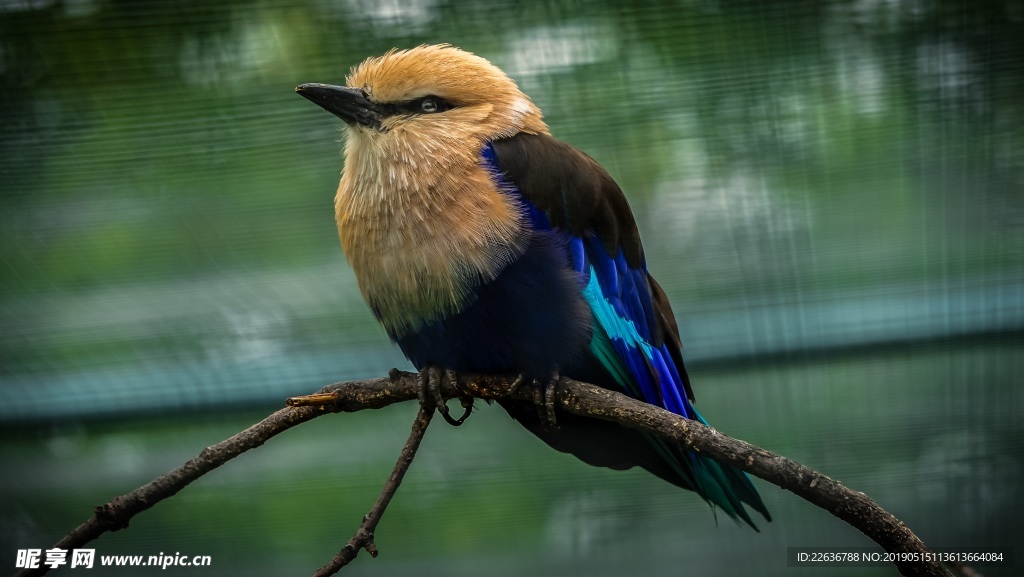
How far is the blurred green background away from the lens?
2.48 m

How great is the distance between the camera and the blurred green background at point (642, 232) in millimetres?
2484

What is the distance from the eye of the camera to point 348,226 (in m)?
1.85

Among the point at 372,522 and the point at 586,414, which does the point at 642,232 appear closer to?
the point at 586,414

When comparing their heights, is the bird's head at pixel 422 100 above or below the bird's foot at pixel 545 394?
above

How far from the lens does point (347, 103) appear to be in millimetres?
1940

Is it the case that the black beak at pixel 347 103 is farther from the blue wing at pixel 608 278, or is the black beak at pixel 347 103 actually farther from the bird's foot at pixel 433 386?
the bird's foot at pixel 433 386

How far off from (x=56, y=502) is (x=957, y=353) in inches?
105

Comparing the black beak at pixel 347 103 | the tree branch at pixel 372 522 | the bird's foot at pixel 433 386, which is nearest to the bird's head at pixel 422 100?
the black beak at pixel 347 103

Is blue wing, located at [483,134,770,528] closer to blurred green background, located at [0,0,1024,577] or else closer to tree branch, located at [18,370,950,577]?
tree branch, located at [18,370,950,577]

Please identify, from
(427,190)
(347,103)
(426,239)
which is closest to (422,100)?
(347,103)

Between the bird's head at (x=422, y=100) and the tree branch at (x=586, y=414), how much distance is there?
20.1 inches

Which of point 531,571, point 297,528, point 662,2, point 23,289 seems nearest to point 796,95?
point 662,2

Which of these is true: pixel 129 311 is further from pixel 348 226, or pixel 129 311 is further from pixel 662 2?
pixel 662 2

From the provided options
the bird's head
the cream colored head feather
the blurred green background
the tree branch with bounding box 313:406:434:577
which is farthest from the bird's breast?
the blurred green background
